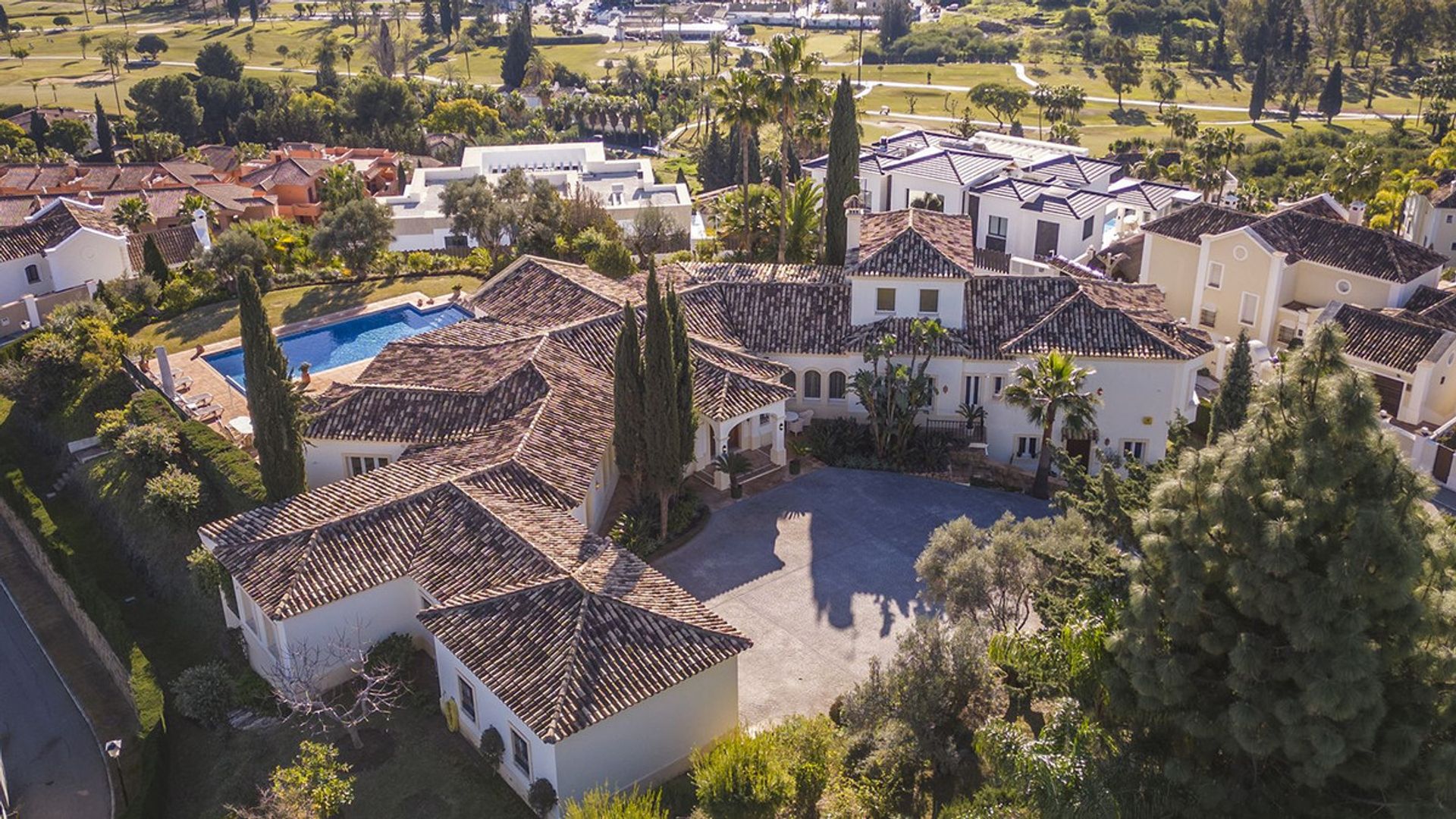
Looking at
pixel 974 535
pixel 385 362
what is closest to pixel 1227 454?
pixel 974 535

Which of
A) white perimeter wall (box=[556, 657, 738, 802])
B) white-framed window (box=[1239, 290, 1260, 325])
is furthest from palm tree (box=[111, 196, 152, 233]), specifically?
white-framed window (box=[1239, 290, 1260, 325])

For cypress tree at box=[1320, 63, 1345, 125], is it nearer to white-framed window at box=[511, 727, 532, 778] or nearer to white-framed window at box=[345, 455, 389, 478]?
white-framed window at box=[345, 455, 389, 478]

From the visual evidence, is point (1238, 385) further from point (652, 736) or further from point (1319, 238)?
point (652, 736)

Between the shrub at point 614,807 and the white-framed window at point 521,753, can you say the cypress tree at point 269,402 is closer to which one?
the white-framed window at point 521,753

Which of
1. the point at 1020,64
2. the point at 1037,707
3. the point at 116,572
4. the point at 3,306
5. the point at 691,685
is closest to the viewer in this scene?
the point at 691,685

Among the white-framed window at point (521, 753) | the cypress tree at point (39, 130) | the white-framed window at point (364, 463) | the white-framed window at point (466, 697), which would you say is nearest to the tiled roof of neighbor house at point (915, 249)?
the white-framed window at point (364, 463)

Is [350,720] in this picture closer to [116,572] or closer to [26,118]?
[116,572]
